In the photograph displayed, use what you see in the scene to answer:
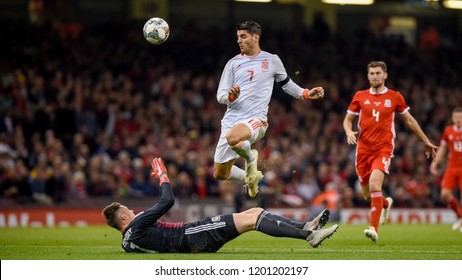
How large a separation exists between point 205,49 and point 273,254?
16.4 metres

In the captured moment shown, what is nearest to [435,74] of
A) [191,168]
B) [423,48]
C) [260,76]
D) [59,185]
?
[423,48]

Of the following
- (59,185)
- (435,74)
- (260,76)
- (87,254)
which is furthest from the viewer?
(435,74)

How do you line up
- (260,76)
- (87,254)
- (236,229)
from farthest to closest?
1. (260,76)
2. (87,254)
3. (236,229)

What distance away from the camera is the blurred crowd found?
21750 millimetres

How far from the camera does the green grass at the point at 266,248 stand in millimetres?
10914

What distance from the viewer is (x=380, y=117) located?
1361 cm

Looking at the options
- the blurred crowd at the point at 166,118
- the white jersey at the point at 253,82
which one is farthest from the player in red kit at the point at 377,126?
the blurred crowd at the point at 166,118

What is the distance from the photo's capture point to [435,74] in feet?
96.9

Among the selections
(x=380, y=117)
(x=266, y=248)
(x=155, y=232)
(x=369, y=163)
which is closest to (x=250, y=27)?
(x=380, y=117)

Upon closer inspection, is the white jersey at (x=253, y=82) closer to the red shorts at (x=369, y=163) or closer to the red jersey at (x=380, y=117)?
the red jersey at (x=380, y=117)

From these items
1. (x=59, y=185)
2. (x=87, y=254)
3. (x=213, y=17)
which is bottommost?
(x=59, y=185)

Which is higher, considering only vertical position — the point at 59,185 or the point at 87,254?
the point at 87,254

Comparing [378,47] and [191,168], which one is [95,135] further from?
[378,47]

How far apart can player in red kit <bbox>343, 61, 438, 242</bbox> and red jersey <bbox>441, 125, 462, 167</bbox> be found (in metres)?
3.95
